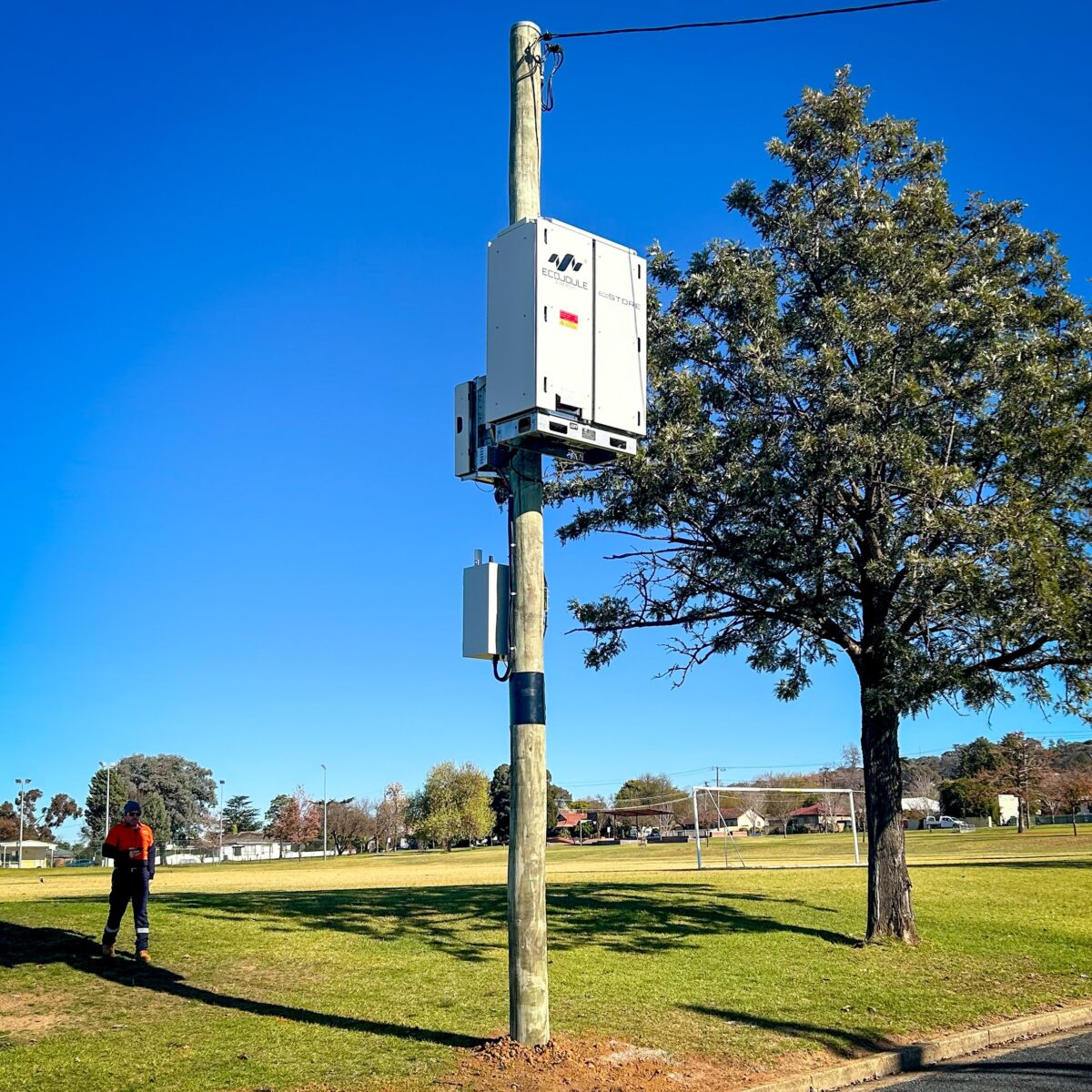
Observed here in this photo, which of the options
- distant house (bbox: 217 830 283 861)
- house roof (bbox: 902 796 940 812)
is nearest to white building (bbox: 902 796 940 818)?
house roof (bbox: 902 796 940 812)

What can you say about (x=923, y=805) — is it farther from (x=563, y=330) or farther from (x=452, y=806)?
(x=563, y=330)

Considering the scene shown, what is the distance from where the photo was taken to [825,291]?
55.6 feet

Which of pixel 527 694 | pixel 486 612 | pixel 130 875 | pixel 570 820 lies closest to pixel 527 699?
pixel 527 694

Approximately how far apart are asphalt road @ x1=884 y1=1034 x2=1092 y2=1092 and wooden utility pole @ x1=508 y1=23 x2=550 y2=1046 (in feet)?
10.7

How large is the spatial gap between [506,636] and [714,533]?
25.9ft

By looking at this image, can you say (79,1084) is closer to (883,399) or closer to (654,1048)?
(654,1048)

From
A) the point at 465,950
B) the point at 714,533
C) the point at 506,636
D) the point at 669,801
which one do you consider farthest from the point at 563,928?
the point at 669,801

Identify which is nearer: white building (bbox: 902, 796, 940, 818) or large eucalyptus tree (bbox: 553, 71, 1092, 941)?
large eucalyptus tree (bbox: 553, 71, 1092, 941)

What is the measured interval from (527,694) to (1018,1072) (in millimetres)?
5217

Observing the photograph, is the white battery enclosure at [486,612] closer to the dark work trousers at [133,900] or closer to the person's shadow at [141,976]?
the person's shadow at [141,976]

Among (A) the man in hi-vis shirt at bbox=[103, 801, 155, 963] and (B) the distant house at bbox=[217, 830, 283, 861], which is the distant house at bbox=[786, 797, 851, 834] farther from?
(B) the distant house at bbox=[217, 830, 283, 861]

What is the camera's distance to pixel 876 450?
1473cm

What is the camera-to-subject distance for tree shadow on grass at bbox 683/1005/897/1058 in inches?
394

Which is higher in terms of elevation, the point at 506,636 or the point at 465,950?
the point at 506,636
